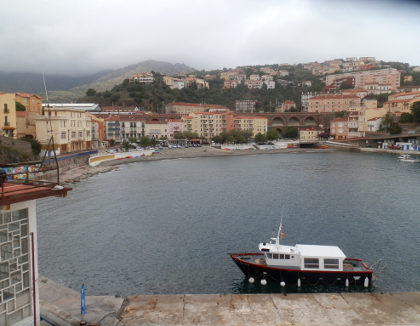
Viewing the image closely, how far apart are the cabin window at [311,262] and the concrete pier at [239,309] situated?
2728 mm

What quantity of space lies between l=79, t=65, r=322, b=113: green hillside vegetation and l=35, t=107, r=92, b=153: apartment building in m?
37.0

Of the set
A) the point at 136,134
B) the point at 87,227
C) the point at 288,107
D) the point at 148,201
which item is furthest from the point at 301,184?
the point at 288,107

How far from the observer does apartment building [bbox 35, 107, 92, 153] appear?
39.5 meters

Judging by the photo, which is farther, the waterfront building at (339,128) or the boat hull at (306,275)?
the waterfront building at (339,128)

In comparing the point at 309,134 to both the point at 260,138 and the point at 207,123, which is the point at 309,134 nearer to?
the point at 260,138

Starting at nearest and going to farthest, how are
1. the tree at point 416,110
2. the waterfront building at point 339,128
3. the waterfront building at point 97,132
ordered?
the waterfront building at point 97,132, the tree at point 416,110, the waterfront building at point 339,128

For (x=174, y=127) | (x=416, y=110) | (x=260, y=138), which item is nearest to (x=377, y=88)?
(x=416, y=110)

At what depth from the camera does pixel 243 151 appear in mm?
61250

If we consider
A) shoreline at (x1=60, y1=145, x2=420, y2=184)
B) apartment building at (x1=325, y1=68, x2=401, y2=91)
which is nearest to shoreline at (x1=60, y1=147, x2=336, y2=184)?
shoreline at (x1=60, y1=145, x2=420, y2=184)

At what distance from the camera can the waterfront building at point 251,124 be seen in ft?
244

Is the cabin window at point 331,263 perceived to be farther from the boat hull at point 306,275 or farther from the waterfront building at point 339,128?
the waterfront building at point 339,128

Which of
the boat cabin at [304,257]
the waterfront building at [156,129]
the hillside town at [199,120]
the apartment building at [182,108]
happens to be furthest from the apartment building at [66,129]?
the apartment building at [182,108]

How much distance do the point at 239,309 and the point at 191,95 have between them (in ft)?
306

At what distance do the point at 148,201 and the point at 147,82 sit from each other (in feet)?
257
